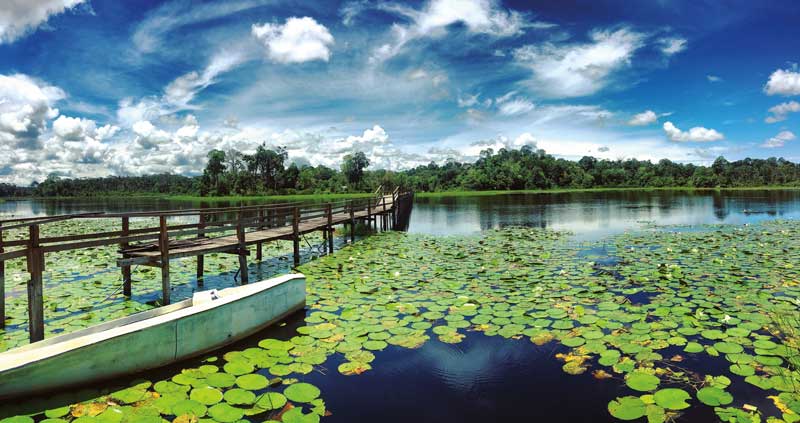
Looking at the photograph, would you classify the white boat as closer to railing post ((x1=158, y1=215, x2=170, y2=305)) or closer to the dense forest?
railing post ((x1=158, y1=215, x2=170, y2=305))

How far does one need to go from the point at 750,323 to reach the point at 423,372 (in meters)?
4.78

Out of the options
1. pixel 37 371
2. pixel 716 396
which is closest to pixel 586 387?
pixel 716 396

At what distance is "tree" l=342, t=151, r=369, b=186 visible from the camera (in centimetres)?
10100

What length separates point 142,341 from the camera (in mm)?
4785

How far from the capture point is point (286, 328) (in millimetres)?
6500

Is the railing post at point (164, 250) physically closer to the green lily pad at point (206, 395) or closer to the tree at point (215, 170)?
the green lily pad at point (206, 395)

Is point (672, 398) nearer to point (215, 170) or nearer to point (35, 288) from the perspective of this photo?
point (35, 288)

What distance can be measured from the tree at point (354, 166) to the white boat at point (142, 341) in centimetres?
9544

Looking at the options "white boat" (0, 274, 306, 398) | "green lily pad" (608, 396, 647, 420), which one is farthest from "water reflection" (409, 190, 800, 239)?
"white boat" (0, 274, 306, 398)

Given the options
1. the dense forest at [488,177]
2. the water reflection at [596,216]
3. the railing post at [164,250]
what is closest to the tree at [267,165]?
the dense forest at [488,177]

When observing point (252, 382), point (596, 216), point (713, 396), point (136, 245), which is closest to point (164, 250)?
point (136, 245)

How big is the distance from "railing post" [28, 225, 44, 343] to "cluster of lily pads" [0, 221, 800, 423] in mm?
2407

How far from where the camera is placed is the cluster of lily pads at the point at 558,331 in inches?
159

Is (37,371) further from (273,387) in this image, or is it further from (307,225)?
(307,225)
